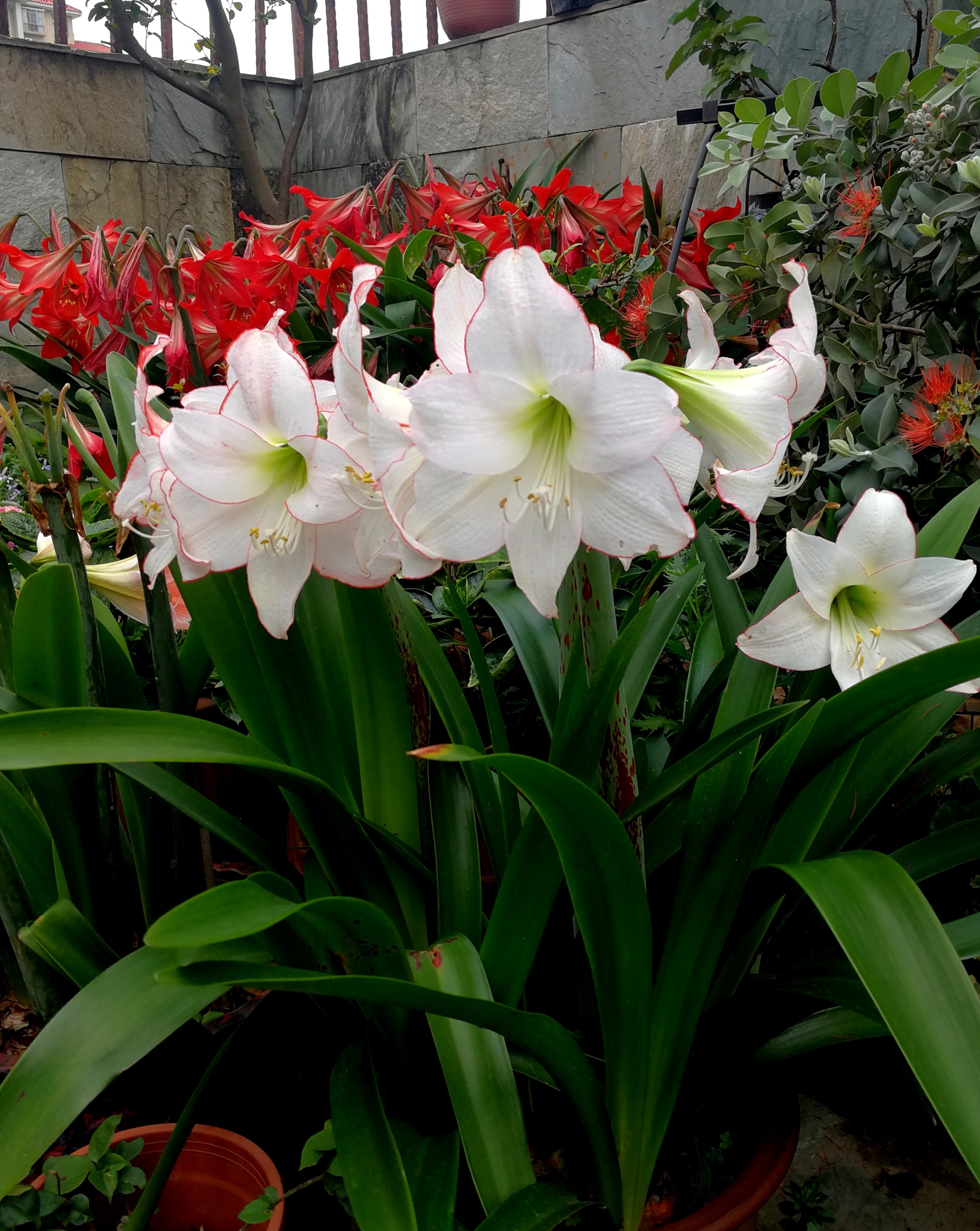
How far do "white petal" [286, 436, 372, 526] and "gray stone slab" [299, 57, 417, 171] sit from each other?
3869 millimetres

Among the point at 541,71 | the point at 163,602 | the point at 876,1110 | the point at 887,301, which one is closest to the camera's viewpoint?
the point at 163,602

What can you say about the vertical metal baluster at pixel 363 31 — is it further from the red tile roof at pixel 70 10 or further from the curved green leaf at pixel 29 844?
the curved green leaf at pixel 29 844

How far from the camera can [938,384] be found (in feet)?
4.28

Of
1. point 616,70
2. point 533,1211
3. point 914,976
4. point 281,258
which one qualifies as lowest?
point 533,1211

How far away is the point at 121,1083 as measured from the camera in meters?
1.08

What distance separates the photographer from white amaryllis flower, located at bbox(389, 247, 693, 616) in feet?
1.89

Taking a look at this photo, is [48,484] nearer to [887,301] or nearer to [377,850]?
[377,850]

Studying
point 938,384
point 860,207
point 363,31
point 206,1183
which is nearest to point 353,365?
point 206,1183

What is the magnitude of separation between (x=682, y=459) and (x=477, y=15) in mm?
3979

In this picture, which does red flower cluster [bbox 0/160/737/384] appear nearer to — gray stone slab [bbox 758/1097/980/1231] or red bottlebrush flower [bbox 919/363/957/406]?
red bottlebrush flower [bbox 919/363/957/406]

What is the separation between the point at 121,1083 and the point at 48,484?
65 centimetres

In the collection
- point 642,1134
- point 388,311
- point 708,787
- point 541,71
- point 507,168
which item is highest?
point 541,71

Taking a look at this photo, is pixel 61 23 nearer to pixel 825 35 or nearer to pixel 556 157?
pixel 556 157

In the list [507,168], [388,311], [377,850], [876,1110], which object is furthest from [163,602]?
[507,168]
